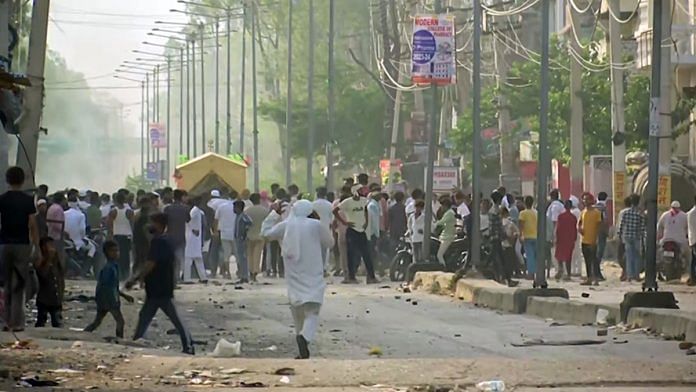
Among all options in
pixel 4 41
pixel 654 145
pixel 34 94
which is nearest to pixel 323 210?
pixel 34 94

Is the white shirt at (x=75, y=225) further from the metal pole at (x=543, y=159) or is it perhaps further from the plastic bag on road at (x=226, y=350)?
the plastic bag on road at (x=226, y=350)

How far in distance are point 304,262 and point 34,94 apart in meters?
7.97

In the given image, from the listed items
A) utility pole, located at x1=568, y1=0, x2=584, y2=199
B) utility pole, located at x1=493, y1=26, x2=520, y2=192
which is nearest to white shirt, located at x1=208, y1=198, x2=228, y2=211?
utility pole, located at x1=568, y1=0, x2=584, y2=199

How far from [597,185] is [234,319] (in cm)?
2391

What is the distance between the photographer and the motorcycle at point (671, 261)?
2997 centimetres

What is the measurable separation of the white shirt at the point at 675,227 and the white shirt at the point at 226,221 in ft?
26.4

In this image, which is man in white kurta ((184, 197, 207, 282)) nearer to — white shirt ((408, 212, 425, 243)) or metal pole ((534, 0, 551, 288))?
white shirt ((408, 212, 425, 243))

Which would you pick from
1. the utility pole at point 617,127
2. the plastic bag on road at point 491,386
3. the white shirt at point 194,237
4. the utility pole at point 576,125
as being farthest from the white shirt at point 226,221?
the plastic bag on road at point 491,386

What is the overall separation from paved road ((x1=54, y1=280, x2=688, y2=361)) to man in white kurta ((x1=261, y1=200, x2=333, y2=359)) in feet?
1.90

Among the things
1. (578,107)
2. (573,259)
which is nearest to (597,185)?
(578,107)

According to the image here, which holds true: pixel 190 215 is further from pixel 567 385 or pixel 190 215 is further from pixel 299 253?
pixel 567 385

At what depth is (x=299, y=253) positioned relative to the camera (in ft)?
52.7

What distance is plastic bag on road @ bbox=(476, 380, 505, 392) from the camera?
12.5 meters

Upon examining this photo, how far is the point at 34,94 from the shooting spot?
22.9 metres
